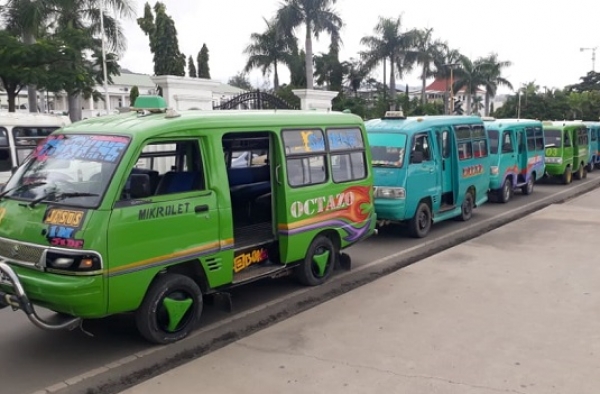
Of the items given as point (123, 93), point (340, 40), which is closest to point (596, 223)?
point (340, 40)

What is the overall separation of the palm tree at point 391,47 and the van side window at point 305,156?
36074mm

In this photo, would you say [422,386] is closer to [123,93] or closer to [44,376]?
[44,376]

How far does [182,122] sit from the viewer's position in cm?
532

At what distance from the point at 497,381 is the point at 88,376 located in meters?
3.34

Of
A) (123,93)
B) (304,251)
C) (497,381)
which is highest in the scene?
(123,93)

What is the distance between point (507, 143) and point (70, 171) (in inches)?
477

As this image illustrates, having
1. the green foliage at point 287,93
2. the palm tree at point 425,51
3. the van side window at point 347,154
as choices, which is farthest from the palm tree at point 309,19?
the van side window at point 347,154

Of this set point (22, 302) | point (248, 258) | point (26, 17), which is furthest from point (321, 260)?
point (26, 17)

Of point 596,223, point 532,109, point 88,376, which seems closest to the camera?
point 88,376

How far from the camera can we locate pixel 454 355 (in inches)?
195

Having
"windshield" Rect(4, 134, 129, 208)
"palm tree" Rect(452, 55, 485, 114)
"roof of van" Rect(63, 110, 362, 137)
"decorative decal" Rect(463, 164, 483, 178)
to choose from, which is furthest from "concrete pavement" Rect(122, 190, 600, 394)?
"palm tree" Rect(452, 55, 485, 114)

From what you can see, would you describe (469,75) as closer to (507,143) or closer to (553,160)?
(553,160)

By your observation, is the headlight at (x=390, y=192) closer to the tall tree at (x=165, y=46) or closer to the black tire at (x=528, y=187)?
the black tire at (x=528, y=187)

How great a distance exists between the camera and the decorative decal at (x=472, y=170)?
445 inches
